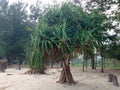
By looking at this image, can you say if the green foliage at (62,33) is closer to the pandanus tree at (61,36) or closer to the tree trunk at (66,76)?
the pandanus tree at (61,36)

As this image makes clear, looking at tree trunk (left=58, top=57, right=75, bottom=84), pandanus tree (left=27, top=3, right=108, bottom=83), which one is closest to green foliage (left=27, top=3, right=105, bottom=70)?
pandanus tree (left=27, top=3, right=108, bottom=83)

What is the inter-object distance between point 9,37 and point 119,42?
17.0 m

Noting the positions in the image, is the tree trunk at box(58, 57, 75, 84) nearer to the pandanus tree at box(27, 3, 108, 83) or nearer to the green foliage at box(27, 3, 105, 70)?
the pandanus tree at box(27, 3, 108, 83)

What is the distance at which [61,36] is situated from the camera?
10.6 m

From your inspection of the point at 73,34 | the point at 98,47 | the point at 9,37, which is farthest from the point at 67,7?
the point at 9,37

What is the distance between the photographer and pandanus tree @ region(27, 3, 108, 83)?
10594 mm

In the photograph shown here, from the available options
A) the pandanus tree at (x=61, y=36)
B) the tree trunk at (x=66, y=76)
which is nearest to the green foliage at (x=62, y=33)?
the pandanus tree at (x=61, y=36)

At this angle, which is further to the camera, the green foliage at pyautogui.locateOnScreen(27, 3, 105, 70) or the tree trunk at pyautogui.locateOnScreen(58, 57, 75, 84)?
the tree trunk at pyautogui.locateOnScreen(58, 57, 75, 84)

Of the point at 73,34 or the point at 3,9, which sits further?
the point at 3,9

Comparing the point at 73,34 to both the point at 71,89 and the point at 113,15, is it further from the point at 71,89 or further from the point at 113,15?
the point at 113,15

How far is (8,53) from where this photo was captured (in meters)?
34.3

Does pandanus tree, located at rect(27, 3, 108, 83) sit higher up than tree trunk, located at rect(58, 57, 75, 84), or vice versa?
pandanus tree, located at rect(27, 3, 108, 83)

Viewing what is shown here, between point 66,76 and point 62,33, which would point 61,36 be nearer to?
point 62,33

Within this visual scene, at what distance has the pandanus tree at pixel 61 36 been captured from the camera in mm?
10594
